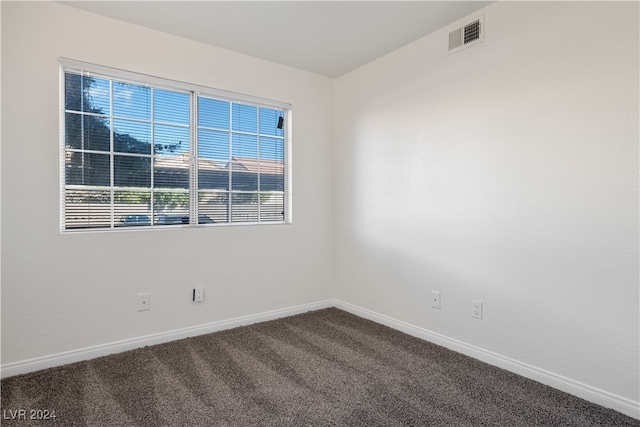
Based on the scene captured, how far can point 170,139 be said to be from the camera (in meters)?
2.83

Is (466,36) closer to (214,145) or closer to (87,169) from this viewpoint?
(214,145)

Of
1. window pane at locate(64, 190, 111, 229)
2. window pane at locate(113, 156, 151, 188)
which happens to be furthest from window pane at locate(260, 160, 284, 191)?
window pane at locate(64, 190, 111, 229)

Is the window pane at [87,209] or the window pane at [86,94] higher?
the window pane at [86,94]

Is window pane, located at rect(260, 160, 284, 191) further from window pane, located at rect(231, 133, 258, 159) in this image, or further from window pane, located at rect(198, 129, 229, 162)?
window pane, located at rect(198, 129, 229, 162)

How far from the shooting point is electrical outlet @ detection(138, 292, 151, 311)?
266 cm

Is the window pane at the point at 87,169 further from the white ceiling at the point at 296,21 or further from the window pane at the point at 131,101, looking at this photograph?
the white ceiling at the point at 296,21

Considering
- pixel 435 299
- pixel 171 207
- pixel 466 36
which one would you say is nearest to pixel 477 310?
pixel 435 299

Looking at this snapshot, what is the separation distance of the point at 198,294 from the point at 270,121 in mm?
1706

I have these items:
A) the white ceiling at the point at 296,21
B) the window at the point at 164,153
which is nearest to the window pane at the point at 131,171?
the window at the point at 164,153

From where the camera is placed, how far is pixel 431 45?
275cm

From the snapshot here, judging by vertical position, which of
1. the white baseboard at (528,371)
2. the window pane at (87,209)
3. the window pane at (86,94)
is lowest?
the white baseboard at (528,371)

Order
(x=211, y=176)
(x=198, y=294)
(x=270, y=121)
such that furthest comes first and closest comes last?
(x=270, y=121) → (x=211, y=176) → (x=198, y=294)

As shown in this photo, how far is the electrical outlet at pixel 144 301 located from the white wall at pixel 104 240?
0.04 metres

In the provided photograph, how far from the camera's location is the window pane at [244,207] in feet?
10.4
